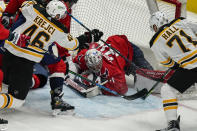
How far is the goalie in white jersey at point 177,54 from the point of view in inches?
106

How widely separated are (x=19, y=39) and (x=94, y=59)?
1.13 meters

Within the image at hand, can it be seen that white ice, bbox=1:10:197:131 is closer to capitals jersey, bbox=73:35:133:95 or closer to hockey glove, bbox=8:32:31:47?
capitals jersey, bbox=73:35:133:95

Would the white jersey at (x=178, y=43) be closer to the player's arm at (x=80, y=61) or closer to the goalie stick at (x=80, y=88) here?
the goalie stick at (x=80, y=88)

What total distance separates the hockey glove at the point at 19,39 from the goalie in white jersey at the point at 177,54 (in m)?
0.93

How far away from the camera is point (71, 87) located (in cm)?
377

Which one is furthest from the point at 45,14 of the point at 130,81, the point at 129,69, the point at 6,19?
the point at 130,81

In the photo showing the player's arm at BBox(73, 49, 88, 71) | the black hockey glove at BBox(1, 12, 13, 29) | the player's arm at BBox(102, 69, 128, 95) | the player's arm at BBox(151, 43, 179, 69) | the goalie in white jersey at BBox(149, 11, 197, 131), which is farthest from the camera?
the player's arm at BBox(73, 49, 88, 71)

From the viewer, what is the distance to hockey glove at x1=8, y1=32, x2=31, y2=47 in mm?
2562

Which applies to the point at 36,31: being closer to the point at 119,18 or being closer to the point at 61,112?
the point at 61,112

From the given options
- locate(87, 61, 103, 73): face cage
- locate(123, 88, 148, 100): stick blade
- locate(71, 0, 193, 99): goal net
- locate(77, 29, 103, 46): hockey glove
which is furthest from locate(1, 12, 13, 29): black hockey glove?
locate(123, 88, 148, 100): stick blade

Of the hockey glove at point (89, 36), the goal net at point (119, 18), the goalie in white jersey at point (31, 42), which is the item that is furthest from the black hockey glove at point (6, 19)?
the goal net at point (119, 18)

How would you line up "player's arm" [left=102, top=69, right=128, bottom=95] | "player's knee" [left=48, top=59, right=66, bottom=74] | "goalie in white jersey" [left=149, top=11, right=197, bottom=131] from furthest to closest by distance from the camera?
"player's arm" [left=102, top=69, right=128, bottom=95], "player's knee" [left=48, top=59, right=66, bottom=74], "goalie in white jersey" [left=149, top=11, right=197, bottom=131]

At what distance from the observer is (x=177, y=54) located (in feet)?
8.99

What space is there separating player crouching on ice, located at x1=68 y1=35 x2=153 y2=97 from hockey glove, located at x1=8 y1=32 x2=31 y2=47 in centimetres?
105
